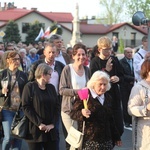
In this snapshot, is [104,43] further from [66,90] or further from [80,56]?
[66,90]

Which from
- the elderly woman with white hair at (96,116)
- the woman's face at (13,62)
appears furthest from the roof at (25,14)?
the elderly woman with white hair at (96,116)

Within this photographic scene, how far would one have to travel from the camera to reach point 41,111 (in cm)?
598

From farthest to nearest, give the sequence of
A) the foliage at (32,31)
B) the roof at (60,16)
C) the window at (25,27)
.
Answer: the roof at (60,16) → the window at (25,27) → the foliage at (32,31)

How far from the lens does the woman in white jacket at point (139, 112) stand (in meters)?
5.38

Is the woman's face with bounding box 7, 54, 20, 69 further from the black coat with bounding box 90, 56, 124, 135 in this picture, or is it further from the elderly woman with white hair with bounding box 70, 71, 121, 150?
the elderly woman with white hair with bounding box 70, 71, 121, 150

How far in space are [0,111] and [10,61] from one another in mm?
822

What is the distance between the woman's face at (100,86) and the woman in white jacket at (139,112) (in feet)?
1.46

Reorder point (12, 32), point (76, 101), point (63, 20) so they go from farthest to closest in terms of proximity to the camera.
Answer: point (63, 20) < point (12, 32) < point (76, 101)

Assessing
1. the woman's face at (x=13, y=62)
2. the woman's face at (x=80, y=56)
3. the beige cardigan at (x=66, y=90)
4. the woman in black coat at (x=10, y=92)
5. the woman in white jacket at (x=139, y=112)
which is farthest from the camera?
the woman's face at (x=13, y=62)

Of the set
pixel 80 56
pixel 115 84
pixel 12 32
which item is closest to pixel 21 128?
pixel 80 56

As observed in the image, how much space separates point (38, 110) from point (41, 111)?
0.14 ft

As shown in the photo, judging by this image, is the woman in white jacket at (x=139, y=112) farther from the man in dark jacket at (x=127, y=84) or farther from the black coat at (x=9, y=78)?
the man in dark jacket at (x=127, y=84)

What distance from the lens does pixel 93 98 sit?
523cm

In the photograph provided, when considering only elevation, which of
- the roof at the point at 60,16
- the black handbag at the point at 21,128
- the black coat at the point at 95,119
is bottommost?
the black handbag at the point at 21,128
